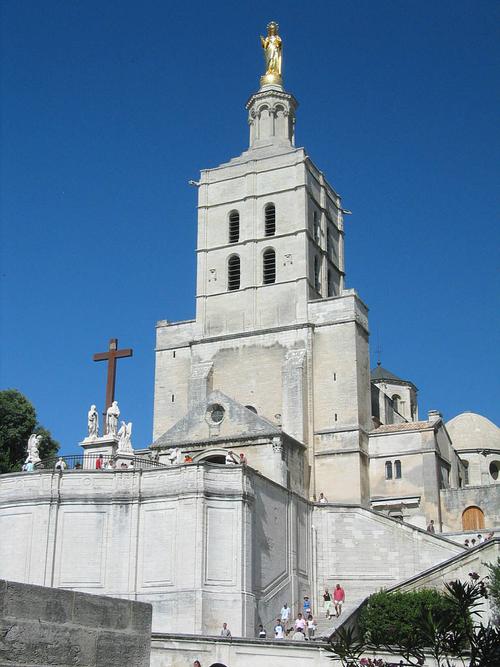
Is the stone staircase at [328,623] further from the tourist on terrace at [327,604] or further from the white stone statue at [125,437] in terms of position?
the white stone statue at [125,437]

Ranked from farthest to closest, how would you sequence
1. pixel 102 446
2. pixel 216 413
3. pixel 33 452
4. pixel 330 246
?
1. pixel 330 246
2. pixel 216 413
3. pixel 102 446
4. pixel 33 452

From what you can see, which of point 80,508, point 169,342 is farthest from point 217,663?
point 169,342

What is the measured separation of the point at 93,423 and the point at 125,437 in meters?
1.45

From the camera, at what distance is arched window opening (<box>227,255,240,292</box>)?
52.5 metres

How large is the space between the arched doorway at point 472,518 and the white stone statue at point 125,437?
56.2ft

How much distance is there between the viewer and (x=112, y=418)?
125 ft

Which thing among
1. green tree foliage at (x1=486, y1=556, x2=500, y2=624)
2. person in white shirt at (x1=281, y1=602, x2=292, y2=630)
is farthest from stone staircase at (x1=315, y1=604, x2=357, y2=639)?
green tree foliage at (x1=486, y1=556, x2=500, y2=624)

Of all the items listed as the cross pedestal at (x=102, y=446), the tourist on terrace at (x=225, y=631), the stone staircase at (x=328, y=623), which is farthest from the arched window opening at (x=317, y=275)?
the tourist on terrace at (x=225, y=631)

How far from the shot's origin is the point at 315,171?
55469mm

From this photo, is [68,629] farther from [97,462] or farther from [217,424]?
[217,424]

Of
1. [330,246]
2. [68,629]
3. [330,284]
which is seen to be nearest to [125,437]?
[330,284]

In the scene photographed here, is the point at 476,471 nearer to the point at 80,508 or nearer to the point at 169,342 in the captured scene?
the point at 169,342

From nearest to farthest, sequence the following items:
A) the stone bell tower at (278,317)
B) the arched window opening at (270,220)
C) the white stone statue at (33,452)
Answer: the white stone statue at (33,452) → the stone bell tower at (278,317) → the arched window opening at (270,220)

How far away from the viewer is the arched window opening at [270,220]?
53.2 metres
